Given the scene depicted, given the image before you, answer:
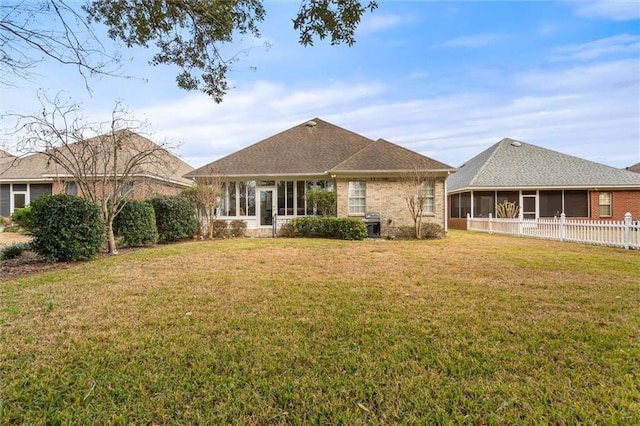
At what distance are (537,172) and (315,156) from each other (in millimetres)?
16035

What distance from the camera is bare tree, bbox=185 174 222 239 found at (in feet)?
49.9

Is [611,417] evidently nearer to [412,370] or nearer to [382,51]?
[412,370]

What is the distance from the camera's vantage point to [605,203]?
2167 centimetres

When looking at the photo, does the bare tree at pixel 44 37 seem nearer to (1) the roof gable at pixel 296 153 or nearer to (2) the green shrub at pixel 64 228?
(2) the green shrub at pixel 64 228

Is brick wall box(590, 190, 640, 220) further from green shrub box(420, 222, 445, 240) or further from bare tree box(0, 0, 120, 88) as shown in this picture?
bare tree box(0, 0, 120, 88)

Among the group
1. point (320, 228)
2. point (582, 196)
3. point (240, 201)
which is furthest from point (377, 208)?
point (582, 196)

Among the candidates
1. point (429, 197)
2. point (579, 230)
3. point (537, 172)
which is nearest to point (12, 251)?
point (429, 197)

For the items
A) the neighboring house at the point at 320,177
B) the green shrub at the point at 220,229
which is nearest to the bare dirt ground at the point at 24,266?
the green shrub at the point at 220,229

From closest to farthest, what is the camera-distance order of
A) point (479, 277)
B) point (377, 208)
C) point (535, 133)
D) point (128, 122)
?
1. point (479, 277)
2. point (128, 122)
3. point (377, 208)
4. point (535, 133)

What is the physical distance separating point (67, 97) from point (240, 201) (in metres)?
8.87

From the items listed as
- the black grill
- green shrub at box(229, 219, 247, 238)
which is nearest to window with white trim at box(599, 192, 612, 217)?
the black grill

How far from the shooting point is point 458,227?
2456 centimetres

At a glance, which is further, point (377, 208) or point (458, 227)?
point (458, 227)

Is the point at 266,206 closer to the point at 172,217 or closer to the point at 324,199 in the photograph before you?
the point at 324,199
